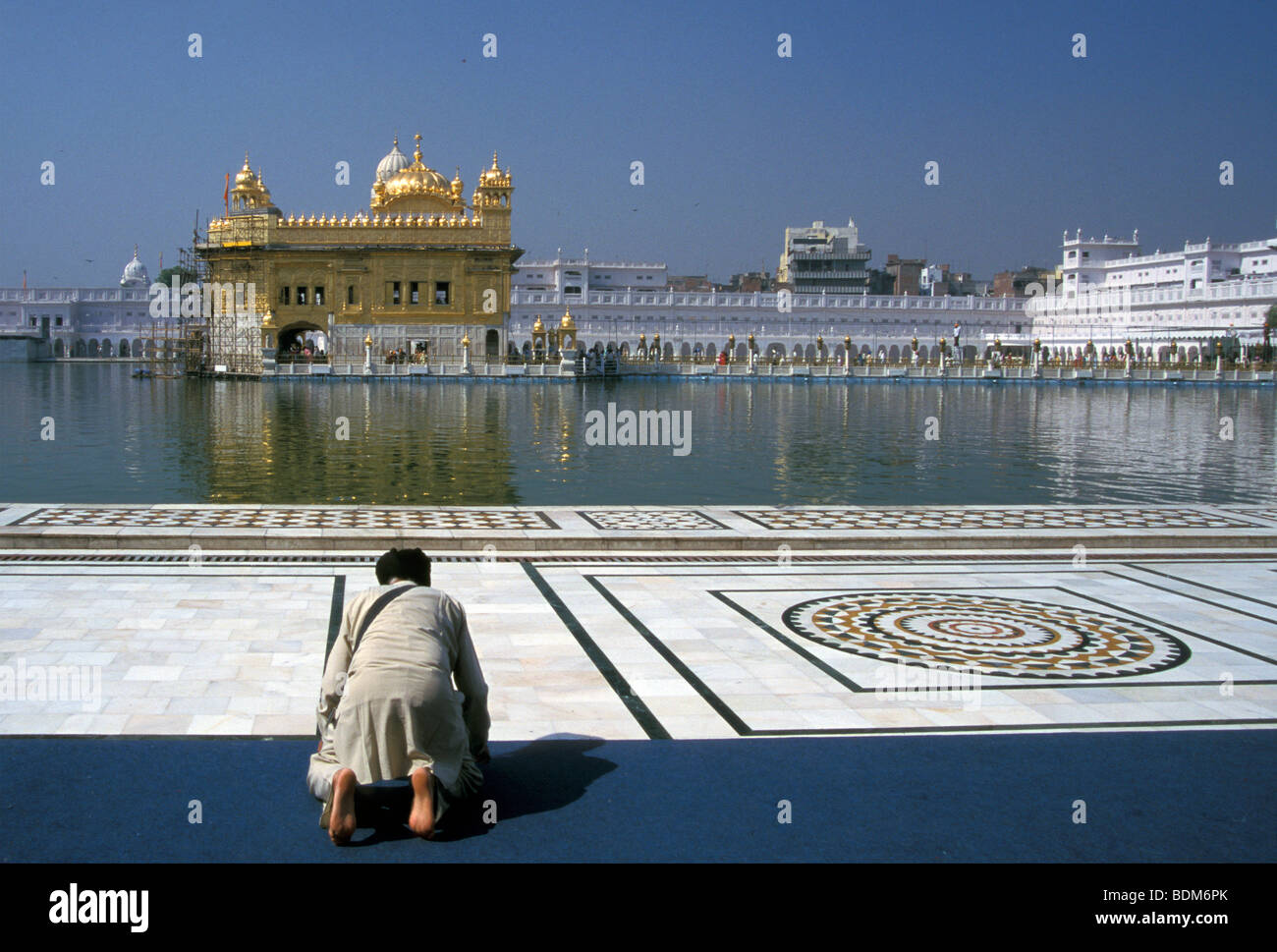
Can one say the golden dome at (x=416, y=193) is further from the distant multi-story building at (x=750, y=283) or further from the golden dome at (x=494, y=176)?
the distant multi-story building at (x=750, y=283)

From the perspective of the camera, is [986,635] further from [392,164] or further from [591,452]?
[392,164]

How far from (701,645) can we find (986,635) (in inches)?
57.5

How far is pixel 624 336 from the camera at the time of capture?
237 ft

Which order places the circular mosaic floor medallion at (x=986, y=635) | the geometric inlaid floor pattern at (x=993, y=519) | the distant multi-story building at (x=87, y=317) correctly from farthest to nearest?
1. the distant multi-story building at (x=87, y=317)
2. the geometric inlaid floor pattern at (x=993, y=519)
3. the circular mosaic floor medallion at (x=986, y=635)

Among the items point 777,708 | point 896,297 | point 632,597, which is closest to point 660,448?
point 632,597

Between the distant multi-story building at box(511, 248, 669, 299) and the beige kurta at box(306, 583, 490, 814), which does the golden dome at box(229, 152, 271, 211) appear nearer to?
the distant multi-story building at box(511, 248, 669, 299)

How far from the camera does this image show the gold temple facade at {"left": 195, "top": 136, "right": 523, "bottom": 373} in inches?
1902

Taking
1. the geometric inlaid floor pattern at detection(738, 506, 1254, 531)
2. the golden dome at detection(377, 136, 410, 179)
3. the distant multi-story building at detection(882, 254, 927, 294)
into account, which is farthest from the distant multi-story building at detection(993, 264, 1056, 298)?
the geometric inlaid floor pattern at detection(738, 506, 1254, 531)

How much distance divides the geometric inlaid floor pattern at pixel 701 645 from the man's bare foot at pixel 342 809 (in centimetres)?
104

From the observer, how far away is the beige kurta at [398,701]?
3.45 meters

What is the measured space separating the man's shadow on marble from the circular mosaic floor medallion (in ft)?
6.44

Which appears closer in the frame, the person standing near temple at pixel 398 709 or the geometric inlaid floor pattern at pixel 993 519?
the person standing near temple at pixel 398 709

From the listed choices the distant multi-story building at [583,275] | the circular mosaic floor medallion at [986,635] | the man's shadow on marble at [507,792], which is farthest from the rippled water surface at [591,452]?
the distant multi-story building at [583,275]

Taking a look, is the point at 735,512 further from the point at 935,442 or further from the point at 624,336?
the point at 624,336
